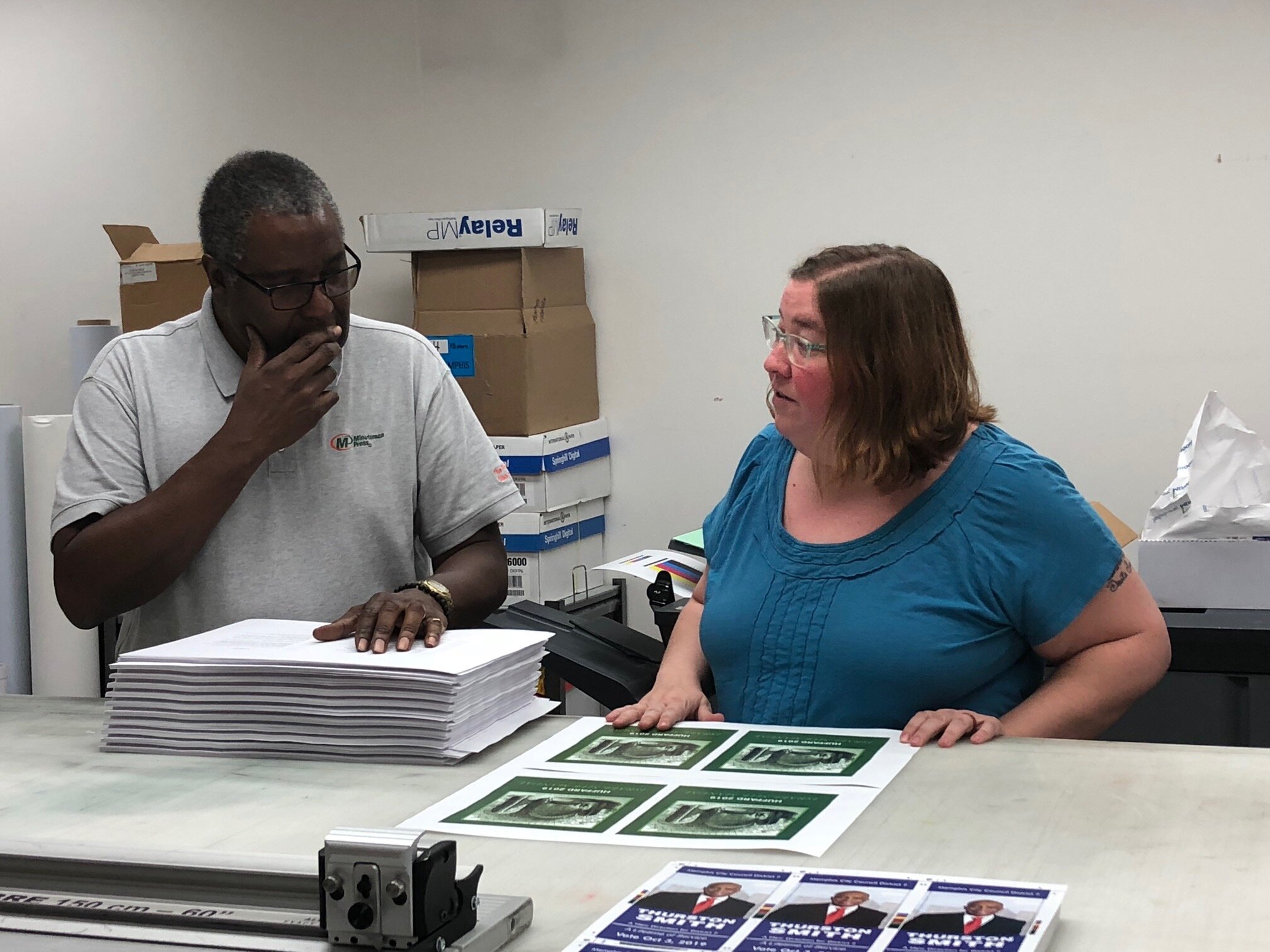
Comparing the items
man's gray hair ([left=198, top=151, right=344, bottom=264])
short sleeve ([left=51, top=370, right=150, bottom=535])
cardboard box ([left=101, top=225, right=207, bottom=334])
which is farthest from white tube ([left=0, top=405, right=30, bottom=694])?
man's gray hair ([left=198, top=151, right=344, bottom=264])

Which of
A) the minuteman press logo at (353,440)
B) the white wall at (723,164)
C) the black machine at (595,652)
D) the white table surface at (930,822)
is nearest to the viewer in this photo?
the white table surface at (930,822)

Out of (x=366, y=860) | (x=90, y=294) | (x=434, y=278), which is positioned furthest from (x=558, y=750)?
(x=90, y=294)

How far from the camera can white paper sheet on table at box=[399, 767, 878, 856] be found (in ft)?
3.49

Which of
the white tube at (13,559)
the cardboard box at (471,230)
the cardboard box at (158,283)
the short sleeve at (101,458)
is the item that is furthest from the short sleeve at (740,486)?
the white tube at (13,559)

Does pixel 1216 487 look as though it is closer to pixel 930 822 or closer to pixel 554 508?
pixel 554 508

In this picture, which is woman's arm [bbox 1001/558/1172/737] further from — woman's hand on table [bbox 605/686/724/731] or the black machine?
the black machine

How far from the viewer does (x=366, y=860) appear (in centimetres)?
82

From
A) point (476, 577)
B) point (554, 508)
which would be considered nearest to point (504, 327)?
point (554, 508)

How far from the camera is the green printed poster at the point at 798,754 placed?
125 cm

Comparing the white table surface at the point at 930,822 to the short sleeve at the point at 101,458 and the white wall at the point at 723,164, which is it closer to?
the short sleeve at the point at 101,458

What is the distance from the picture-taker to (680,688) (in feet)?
5.14

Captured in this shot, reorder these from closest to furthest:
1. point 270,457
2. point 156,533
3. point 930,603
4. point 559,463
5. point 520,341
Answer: point 930,603 < point 156,533 < point 270,457 < point 520,341 < point 559,463

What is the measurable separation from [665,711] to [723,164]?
227 centimetres

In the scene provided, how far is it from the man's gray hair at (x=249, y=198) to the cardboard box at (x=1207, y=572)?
1.61m
